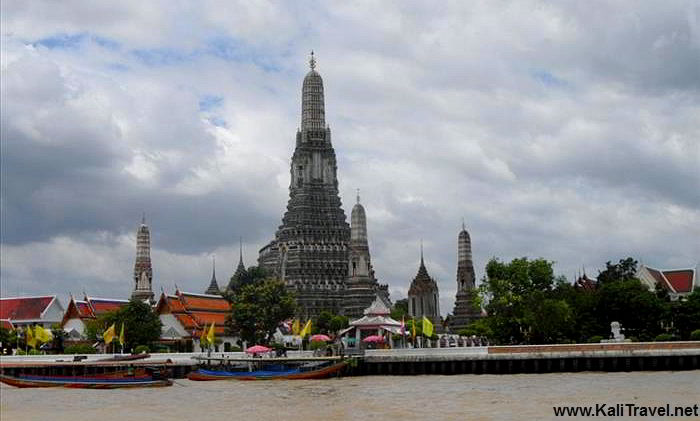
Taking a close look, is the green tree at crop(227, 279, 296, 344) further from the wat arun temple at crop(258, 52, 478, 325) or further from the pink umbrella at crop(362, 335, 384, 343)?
the wat arun temple at crop(258, 52, 478, 325)

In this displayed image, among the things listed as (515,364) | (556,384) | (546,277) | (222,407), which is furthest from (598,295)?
(222,407)

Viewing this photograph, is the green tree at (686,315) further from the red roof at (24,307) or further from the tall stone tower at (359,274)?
the red roof at (24,307)

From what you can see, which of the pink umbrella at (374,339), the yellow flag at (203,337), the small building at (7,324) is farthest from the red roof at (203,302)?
the pink umbrella at (374,339)

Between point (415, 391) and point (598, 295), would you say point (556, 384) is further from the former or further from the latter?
point (598, 295)

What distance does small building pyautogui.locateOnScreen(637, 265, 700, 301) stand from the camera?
84.8 metres

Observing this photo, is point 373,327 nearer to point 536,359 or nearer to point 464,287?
point 536,359

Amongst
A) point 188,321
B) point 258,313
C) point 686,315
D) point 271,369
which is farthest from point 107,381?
point 686,315

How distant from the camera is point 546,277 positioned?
63.9 m

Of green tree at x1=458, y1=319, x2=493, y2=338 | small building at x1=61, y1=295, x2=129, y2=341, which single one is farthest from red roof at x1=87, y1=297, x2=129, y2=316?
green tree at x1=458, y1=319, x2=493, y2=338

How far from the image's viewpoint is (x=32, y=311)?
87.1 m

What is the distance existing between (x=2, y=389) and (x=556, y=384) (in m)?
29.8

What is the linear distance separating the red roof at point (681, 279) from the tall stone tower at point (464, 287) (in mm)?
22362

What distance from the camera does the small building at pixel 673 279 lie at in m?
84.8

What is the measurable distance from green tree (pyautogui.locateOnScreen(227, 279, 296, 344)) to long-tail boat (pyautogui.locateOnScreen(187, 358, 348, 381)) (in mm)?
17201
